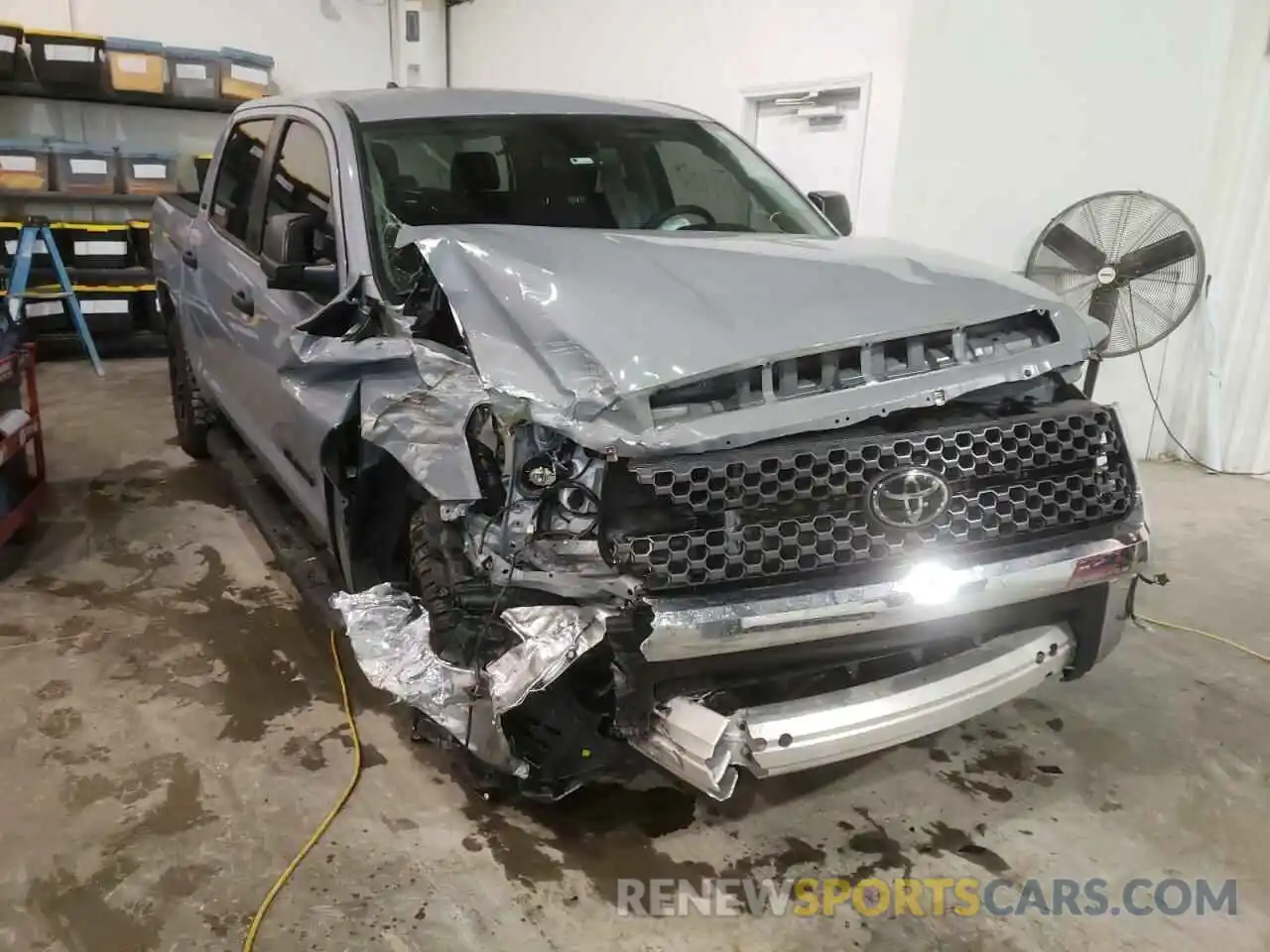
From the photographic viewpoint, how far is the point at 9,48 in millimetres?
6719

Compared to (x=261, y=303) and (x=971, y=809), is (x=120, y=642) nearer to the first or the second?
(x=261, y=303)

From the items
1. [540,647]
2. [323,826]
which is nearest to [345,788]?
[323,826]

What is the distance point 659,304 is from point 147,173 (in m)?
6.81

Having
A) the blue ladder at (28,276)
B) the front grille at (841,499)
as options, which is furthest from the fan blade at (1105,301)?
the blue ladder at (28,276)

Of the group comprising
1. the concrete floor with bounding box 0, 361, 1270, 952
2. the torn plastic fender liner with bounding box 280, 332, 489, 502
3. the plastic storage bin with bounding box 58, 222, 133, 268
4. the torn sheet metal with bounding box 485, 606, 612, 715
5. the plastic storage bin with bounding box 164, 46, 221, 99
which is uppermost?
the plastic storage bin with bounding box 164, 46, 221, 99

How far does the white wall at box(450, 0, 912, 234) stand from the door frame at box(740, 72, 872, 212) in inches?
1.0

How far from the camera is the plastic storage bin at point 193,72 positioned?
24.0 ft

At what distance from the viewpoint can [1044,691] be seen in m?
3.03

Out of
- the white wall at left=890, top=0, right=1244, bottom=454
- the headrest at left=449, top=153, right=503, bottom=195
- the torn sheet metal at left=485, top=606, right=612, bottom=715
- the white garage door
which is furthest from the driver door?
the white wall at left=890, top=0, right=1244, bottom=454

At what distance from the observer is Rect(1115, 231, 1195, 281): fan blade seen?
4445 millimetres

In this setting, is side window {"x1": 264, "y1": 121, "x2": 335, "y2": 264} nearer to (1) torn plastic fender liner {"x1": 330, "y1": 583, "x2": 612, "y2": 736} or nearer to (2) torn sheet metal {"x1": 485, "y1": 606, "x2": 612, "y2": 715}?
(1) torn plastic fender liner {"x1": 330, "y1": 583, "x2": 612, "y2": 736}

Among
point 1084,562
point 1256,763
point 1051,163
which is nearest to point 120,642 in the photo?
point 1084,562

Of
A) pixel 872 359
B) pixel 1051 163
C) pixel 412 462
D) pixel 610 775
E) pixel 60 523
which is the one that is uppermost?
pixel 1051 163

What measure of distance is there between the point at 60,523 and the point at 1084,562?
400cm
